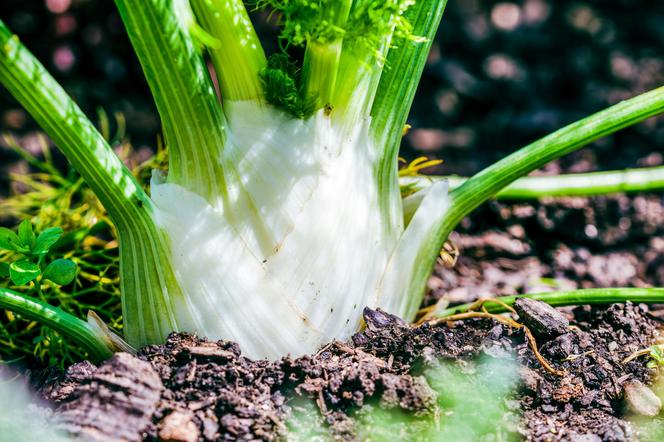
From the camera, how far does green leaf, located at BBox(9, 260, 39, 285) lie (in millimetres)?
1188

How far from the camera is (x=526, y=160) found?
137 cm

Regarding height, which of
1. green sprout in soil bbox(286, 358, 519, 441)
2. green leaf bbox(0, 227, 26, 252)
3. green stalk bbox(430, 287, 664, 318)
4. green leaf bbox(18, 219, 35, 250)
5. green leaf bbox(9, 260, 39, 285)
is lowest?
green leaf bbox(9, 260, 39, 285)

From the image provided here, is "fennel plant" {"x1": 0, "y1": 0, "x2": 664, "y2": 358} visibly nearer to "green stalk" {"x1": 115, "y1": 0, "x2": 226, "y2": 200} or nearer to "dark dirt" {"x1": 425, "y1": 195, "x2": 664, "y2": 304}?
"green stalk" {"x1": 115, "y1": 0, "x2": 226, "y2": 200}

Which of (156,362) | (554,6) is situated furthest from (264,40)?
(156,362)

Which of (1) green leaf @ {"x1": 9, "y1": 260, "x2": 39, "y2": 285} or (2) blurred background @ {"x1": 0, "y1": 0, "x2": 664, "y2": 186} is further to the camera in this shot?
(2) blurred background @ {"x1": 0, "y1": 0, "x2": 664, "y2": 186}

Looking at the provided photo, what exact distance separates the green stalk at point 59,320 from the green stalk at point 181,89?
292mm

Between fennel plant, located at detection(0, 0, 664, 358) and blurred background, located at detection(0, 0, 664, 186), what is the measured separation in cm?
85

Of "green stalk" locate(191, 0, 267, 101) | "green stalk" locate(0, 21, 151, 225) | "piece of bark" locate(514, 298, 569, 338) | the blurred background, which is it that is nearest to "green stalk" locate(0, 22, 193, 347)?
"green stalk" locate(0, 21, 151, 225)

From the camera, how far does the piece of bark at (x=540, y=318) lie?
4.18 feet

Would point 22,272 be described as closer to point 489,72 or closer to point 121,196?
point 121,196

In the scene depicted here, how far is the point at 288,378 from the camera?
1.14 meters

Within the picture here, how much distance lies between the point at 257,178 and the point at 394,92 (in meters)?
0.32

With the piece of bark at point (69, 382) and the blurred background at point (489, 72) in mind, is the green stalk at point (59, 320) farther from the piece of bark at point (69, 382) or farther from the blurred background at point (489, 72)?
the blurred background at point (489, 72)

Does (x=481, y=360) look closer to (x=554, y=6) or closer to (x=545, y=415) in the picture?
(x=545, y=415)
